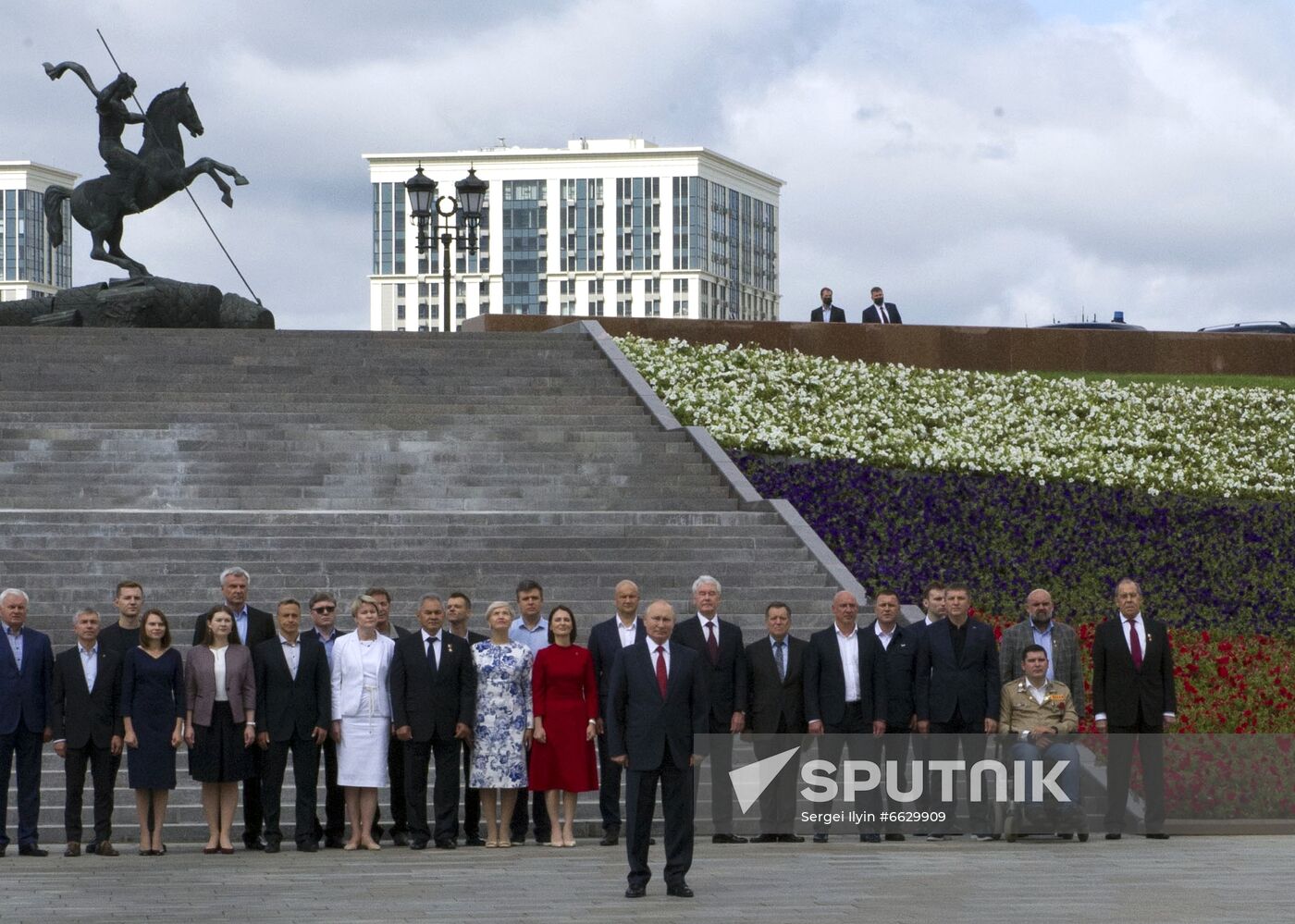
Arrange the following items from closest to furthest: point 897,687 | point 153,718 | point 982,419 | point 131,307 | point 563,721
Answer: point 153,718 < point 563,721 < point 897,687 < point 982,419 < point 131,307

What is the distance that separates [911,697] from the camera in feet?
39.6

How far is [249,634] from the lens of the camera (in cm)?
1185

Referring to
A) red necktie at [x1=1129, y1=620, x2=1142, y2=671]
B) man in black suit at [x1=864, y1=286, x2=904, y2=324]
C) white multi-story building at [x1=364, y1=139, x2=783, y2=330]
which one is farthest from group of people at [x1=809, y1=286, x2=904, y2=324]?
white multi-story building at [x1=364, y1=139, x2=783, y2=330]

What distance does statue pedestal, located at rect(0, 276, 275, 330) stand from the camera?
27.4 meters

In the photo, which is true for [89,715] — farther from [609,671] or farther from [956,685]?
[956,685]

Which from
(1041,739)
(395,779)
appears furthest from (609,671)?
(1041,739)

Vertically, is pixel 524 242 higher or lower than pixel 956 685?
higher

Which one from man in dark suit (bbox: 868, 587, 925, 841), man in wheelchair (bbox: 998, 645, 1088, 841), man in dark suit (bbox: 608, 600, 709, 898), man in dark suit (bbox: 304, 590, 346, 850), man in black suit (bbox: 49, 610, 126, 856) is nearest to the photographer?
man in dark suit (bbox: 608, 600, 709, 898)

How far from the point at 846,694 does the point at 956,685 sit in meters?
0.65

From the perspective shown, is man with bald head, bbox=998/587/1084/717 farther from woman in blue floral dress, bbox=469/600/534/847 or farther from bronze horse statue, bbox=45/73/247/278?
bronze horse statue, bbox=45/73/247/278

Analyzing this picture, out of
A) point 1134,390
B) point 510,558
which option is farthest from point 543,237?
point 510,558

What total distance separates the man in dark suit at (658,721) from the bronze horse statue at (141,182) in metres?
19.7

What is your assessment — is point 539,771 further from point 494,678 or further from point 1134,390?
point 1134,390

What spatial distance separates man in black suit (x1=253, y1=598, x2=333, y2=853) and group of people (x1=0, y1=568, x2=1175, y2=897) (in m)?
0.01
